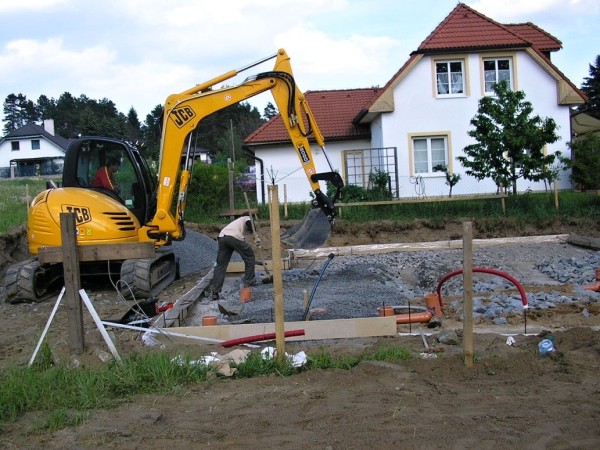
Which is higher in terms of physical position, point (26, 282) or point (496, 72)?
point (496, 72)

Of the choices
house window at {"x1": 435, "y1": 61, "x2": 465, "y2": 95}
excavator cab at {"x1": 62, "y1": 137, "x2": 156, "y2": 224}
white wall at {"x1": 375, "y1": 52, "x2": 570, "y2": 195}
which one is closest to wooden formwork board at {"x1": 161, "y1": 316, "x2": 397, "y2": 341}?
excavator cab at {"x1": 62, "y1": 137, "x2": 156, "y2": 224}

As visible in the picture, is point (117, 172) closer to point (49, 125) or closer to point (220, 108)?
point (220, 108)

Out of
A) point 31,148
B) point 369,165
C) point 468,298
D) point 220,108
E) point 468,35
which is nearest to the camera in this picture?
point 468,298

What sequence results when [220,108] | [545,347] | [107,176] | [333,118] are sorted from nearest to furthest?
[545,347] → [220,108] → [107,176] → [333,118]

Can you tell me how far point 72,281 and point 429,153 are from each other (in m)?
21.3

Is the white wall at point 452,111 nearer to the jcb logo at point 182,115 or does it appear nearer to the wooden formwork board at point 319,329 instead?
the jcb logo at point 182,115

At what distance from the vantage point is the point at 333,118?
97.6 ft

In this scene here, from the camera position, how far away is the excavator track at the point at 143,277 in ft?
39.8

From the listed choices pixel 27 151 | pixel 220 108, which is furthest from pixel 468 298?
pixel 27 151

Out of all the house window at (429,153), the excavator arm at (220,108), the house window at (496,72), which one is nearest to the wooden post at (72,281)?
the excavator arm at (220,108)

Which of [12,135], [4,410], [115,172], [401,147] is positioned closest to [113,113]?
[12,135]

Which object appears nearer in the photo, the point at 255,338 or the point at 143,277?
the point at 255,338

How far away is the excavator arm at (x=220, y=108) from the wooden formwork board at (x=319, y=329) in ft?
13.7

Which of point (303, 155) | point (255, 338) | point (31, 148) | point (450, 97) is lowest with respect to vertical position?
point (255, 338)
